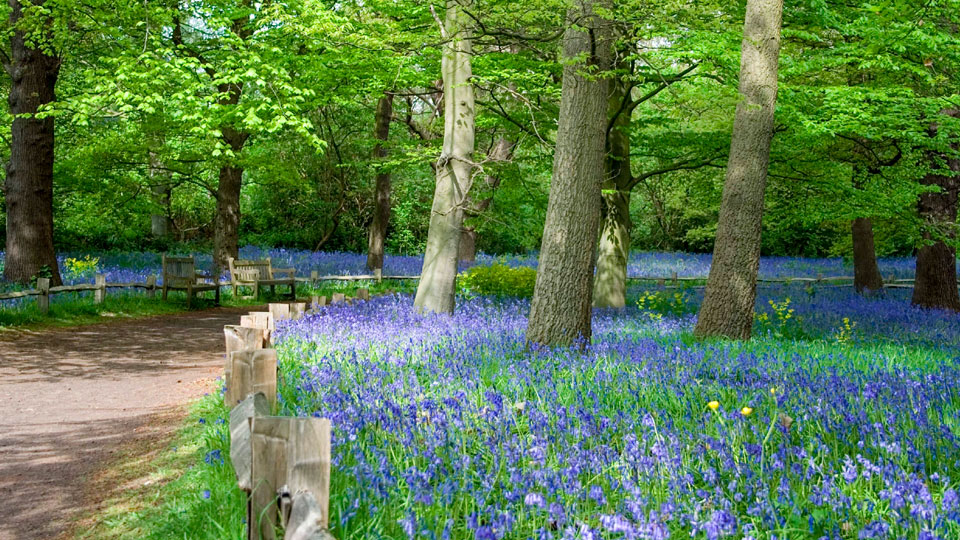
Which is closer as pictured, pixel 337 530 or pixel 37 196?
pixel 337 530

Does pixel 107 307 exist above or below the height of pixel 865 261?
below

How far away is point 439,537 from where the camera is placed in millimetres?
2977

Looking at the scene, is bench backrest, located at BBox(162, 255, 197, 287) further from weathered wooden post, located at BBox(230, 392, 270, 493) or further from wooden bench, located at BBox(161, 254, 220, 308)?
weathered wooden post, located at BBox(230, 392, 270, 493)

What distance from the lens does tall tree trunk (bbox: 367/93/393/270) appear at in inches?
843

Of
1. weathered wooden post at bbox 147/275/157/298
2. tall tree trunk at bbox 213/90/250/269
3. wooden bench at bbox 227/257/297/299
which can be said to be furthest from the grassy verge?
tall tree trunk at bbox 213/90/250/269

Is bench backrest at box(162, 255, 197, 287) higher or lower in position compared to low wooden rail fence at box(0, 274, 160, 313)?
higher

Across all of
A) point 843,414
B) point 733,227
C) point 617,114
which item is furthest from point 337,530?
point 617,114

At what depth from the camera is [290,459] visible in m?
2.54

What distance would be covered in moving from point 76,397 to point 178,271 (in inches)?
390

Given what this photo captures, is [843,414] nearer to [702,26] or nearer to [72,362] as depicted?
[702,26]

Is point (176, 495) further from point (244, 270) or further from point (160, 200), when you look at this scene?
point (160, 200)

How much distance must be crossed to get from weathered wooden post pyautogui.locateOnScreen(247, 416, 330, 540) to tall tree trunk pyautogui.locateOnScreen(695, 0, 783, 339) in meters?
7.06

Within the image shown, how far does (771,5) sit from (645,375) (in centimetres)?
555

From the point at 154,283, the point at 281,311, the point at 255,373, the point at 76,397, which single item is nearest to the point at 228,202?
the point at 154,283
